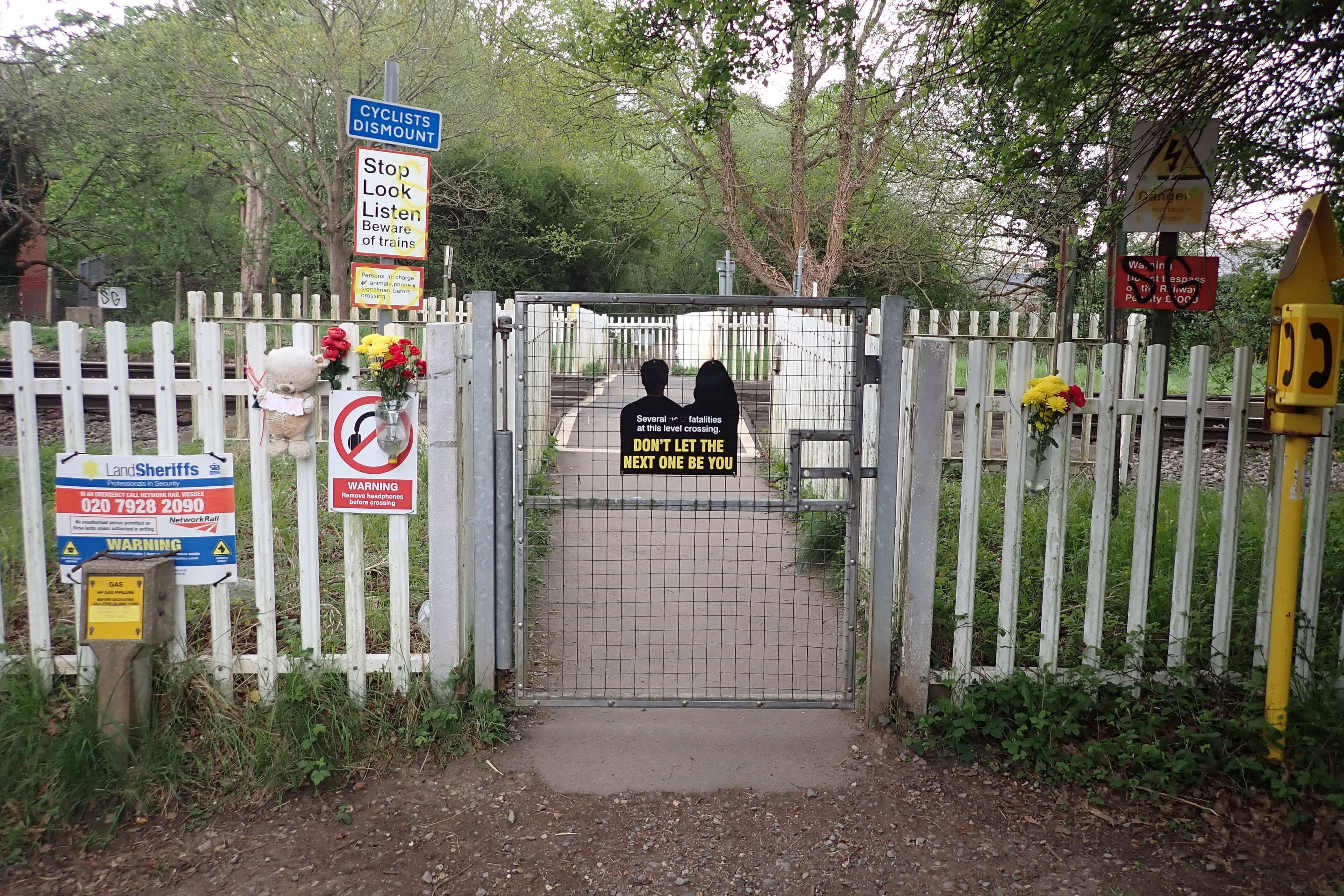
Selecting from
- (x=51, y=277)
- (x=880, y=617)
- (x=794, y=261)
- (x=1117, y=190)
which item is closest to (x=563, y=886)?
(x=880, y=617)

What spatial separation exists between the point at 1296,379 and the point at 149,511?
4671mm

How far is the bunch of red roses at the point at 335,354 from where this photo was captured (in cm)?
388

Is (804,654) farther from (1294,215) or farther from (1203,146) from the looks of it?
(1294,215)

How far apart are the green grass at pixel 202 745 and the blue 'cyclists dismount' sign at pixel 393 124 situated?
159 inches

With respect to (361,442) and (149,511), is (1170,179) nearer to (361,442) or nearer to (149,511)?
(361,442)

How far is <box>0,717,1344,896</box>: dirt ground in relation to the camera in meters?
3.33

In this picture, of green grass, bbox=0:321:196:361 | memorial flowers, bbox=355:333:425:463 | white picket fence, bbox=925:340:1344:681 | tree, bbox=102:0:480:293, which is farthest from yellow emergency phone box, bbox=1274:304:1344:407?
tree, bbox=102:0:480:293

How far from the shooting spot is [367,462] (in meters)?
4.08

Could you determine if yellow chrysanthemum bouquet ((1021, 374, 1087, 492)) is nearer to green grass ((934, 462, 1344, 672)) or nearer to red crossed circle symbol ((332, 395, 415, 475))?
green grass ((934, 462, 1344, 672))

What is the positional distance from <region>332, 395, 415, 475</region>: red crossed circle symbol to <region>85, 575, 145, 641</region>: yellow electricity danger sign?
0.91 meters

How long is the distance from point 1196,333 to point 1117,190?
5.61 meters

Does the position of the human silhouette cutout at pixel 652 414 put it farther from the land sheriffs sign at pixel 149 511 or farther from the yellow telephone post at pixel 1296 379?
the yellow telephone post at pixel 1296 379

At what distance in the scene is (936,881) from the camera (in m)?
3.36

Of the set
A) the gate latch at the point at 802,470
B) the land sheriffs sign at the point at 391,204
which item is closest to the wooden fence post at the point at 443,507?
the gate latch at the point at 802,470
